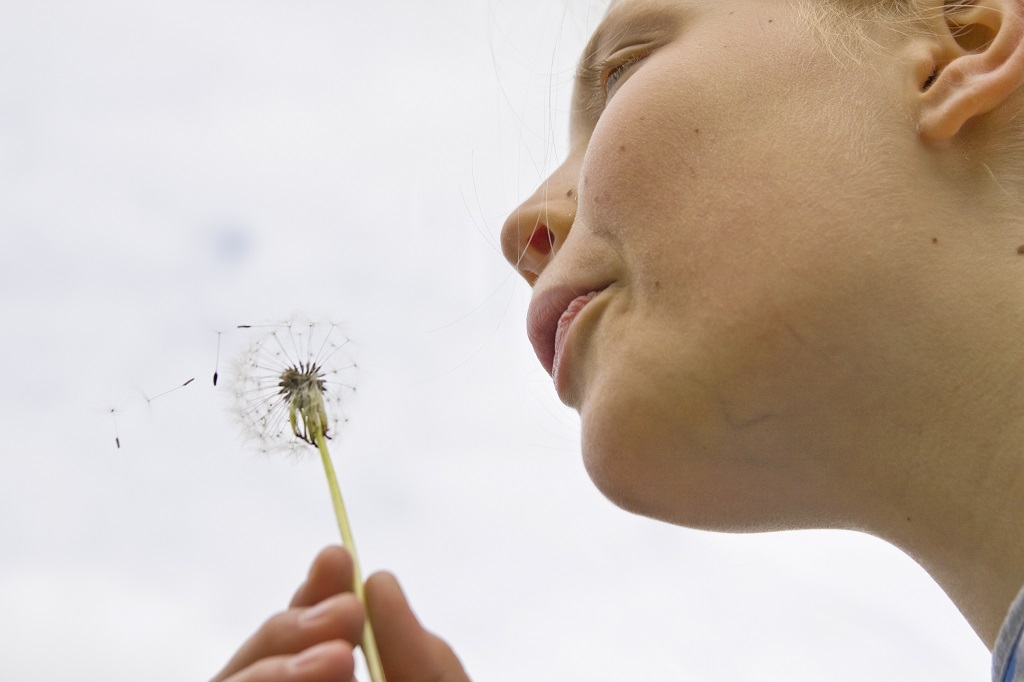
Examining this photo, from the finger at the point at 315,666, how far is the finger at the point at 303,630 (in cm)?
1

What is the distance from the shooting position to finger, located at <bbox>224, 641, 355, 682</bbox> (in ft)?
2.09

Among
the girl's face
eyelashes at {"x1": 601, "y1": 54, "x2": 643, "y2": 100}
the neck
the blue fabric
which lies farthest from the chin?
eyelashes at {"x1": 601, "y1": 54, "x2": 643, "y2": 100}

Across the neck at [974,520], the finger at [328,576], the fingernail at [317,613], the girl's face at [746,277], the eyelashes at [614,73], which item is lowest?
the neck at [974,520]

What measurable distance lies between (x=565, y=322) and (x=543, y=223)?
0.16 metres

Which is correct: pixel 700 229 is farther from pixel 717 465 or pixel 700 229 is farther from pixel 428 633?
pixel 428 633

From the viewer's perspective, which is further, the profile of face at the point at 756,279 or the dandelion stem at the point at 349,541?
the profile of face at the point at 756,279

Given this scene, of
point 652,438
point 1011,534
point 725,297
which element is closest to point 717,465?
point 652,438

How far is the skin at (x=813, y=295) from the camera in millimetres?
862

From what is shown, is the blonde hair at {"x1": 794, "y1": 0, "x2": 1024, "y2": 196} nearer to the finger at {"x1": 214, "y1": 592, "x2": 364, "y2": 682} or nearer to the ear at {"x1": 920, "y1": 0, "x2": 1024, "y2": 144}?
the ear at {"x1": 920, "y1": 0, "x2": 1024, "y2": 144}

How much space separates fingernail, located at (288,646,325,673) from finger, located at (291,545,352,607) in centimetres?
9

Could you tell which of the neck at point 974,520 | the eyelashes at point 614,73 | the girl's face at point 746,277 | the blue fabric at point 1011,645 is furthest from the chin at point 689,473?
the eyelashes at point 614,73

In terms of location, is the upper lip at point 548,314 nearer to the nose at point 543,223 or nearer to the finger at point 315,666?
the nose at point 543,223

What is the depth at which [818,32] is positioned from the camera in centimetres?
98

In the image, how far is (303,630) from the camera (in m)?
0.68
